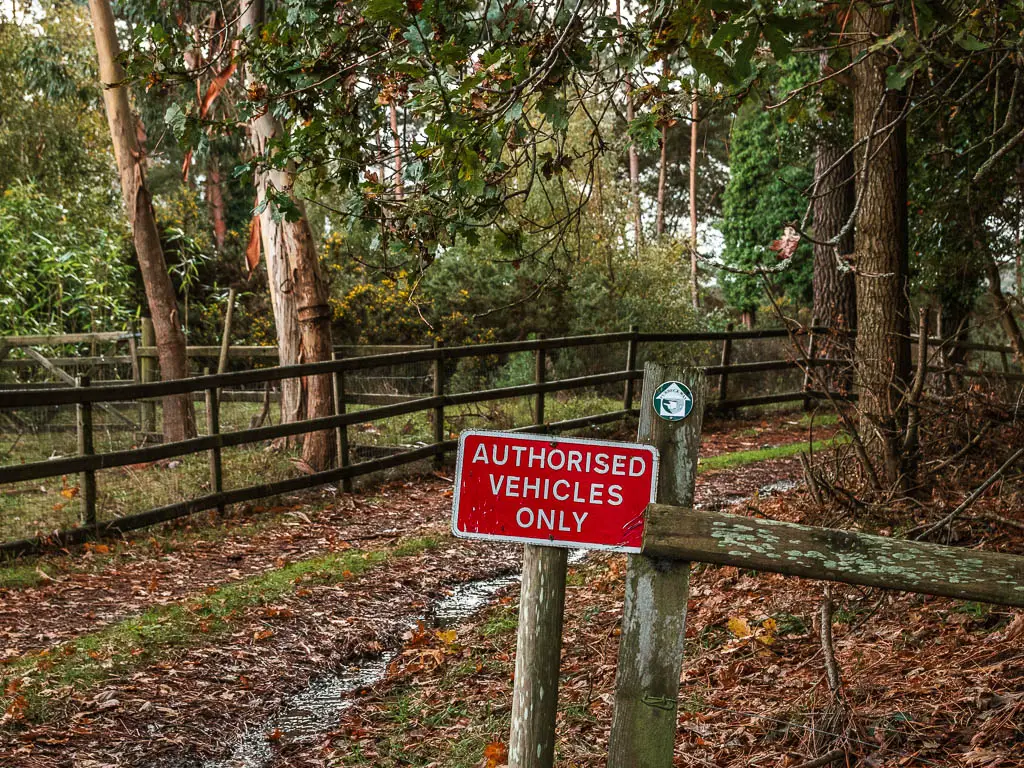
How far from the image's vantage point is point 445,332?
17.6 meters

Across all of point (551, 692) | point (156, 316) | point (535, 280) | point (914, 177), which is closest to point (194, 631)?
point (551, 692)

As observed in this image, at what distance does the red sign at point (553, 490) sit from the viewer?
256 centimetres

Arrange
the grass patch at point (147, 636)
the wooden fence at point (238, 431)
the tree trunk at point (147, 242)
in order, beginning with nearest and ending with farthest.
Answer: the grass patch at point (147, 636), the wooden fence at point (238, 431), the tree trunk at point (147, 242)

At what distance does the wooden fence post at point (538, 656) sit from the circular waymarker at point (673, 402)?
19.5 inches

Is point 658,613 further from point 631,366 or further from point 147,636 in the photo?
point 631,366

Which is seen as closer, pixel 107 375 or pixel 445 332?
pixel 107 375

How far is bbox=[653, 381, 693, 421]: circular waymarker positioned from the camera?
8.64 ft

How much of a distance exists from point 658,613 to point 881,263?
480cm

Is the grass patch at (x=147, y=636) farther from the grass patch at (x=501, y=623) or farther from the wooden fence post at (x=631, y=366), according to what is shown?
the wooden fence post at (x=631, y=366)

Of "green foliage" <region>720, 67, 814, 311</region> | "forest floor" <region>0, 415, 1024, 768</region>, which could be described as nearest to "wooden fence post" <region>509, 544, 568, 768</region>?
"forest floor" <region>0, 415, 1024, 768</region>

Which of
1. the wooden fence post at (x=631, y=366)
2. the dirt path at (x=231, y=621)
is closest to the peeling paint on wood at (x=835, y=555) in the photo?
the dirt path at (x=231, y=621)

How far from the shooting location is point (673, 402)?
8.64ft

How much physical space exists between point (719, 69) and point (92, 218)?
63.6 ft

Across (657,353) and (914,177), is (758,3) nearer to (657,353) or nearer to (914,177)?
(914,177)
